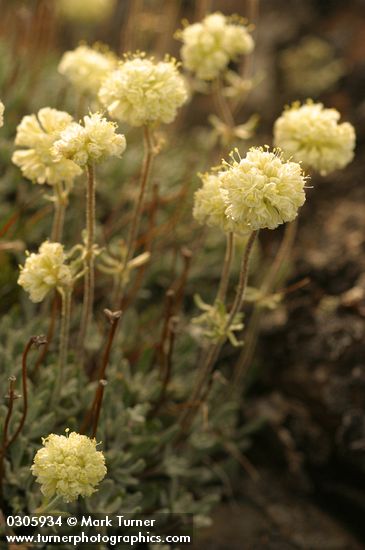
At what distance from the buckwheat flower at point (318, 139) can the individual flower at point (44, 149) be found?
1089mm

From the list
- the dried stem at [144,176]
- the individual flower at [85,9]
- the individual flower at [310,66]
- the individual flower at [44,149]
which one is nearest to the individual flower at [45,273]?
the individual flower at [44,149]

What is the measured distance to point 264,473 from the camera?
4102 mm

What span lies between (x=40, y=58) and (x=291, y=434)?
381cm

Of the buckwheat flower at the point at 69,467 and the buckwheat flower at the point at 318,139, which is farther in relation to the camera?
the buckwheat flower at the point at 318,139

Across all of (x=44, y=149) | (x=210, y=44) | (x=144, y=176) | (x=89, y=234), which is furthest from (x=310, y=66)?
(x=89, y=234)

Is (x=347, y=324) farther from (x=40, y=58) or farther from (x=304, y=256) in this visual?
(x=40, y=58)

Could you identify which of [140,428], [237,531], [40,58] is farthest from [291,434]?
[40,58]

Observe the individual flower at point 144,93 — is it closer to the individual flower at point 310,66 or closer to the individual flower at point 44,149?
the individual flower at point 44,149

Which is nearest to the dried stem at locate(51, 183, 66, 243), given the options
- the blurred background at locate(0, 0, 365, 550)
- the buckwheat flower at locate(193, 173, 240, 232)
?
the blurred background at locate(0, 0, 365, 550)

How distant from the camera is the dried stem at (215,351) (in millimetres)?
2580

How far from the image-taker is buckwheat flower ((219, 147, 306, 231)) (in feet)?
7.52

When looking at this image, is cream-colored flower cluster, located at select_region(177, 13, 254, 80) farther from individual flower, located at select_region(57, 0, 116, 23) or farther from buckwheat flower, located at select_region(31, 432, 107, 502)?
individual flower, located at select_region(57, 0, 116, 23)

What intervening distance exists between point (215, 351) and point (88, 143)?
1239 mm

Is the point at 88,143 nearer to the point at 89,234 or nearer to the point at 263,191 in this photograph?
the point at 89,234
